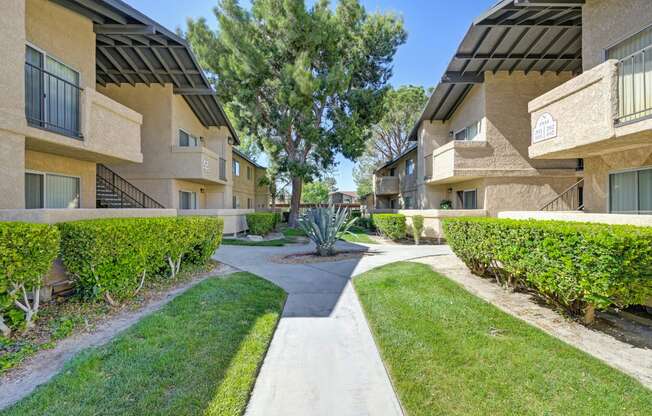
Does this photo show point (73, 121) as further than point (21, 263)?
Yes

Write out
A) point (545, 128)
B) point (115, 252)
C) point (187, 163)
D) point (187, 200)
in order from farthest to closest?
point (187, 200) < point (187, 163) < point (545, 128) < point (115, 252)

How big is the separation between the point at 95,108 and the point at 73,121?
65 cm

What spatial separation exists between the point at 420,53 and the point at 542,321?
77.9 ft

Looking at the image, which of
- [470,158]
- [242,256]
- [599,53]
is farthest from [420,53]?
[242,256]

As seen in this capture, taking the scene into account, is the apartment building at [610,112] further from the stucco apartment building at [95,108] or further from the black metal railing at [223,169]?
the black metal railing at [223,169]

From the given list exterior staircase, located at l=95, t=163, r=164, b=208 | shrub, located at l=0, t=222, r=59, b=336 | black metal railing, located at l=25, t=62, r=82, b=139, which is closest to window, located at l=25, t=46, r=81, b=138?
black metal railing, located at l=25, t=62, r=82, b=139

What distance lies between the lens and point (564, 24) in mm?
10664

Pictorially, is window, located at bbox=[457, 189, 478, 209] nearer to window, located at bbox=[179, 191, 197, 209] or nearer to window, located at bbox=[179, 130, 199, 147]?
window, located at bbox=[179, 191, 197, 209]

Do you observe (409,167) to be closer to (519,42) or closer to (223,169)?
(519,42)

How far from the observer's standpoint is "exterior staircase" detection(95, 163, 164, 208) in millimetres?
12297

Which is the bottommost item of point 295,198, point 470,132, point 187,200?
point 187,200

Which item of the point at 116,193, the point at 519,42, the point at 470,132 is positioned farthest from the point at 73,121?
the point at 470,132

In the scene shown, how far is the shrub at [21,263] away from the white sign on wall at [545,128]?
1116 centimetres

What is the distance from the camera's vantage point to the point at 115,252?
5355 mm
